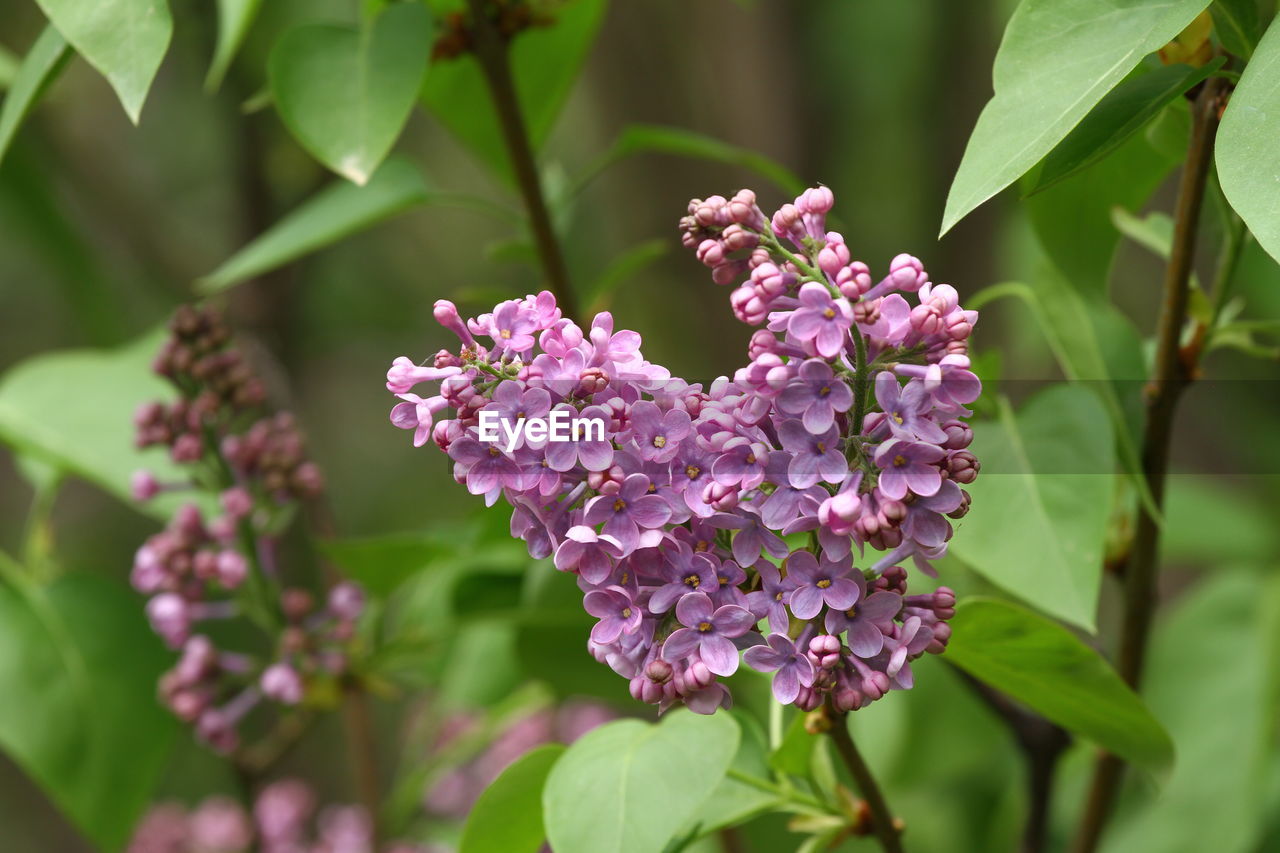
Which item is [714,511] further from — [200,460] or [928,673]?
[928,673]

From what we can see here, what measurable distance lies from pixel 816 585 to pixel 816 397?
7 cm

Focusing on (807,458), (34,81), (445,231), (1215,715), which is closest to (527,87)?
(34,81)

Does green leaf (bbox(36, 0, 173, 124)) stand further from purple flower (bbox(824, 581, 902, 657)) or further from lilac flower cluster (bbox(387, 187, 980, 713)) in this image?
purple flower (bbox(824, 581, 902, 657))

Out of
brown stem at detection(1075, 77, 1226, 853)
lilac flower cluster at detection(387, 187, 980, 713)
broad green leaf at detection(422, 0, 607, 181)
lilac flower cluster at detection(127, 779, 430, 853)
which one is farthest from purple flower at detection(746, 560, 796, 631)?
lilac flower cluster at detection(127, 779, 430, 853)

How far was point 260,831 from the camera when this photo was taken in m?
1.22

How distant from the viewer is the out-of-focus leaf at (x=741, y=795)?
0.63 m

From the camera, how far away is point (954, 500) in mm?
451

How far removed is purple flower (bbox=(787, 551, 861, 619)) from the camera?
463 millimetres

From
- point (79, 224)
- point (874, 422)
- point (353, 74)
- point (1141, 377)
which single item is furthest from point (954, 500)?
A: point (79, 224)

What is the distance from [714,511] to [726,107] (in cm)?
125

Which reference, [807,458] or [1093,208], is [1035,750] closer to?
[1093,208]

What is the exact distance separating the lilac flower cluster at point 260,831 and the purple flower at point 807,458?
0.87 meters

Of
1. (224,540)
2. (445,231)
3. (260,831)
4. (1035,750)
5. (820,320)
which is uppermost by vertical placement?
(820,320)

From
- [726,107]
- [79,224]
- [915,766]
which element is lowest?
[915,766]
